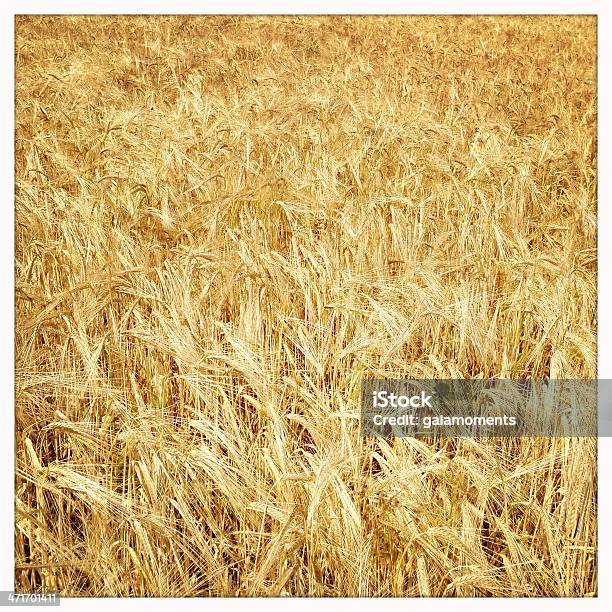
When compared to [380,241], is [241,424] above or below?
below

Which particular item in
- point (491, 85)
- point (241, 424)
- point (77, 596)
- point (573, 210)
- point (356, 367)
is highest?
point (491, 85)

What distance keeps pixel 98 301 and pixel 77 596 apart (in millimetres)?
760

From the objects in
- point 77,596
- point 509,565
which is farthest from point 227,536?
point 509,565

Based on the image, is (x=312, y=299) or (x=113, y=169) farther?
(x=113, y=169)

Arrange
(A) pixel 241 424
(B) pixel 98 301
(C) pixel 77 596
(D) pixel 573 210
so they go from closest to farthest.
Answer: (C) pixel 77 596
(A) pixel 241 424
(B) pixel 98 301
(D) pixel 573 210

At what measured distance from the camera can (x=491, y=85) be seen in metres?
3.21

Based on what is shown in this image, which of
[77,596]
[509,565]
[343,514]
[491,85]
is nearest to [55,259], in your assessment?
[77,596]

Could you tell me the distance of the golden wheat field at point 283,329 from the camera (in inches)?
60.3

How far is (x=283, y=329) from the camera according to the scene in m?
1.83

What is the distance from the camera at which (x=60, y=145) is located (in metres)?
2.44

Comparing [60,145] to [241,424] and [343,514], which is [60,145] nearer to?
[241,424]

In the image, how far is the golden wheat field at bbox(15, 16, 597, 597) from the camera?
1531mm

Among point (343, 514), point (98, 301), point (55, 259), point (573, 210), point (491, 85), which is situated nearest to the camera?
point (343, 514)

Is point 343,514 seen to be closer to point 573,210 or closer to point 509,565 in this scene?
point 509,565
